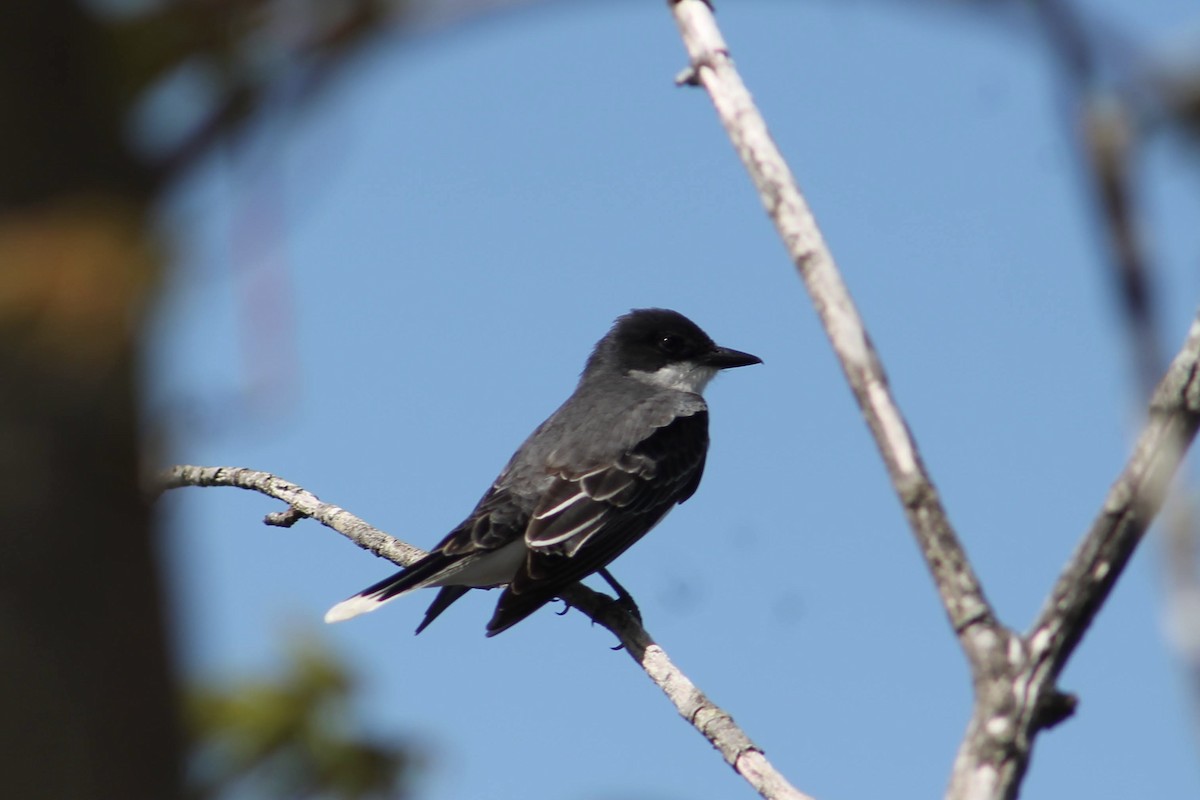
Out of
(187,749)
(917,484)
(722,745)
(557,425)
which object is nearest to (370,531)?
(557,425)

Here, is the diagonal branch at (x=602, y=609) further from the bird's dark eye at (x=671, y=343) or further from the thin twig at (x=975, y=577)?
the bird's dark eye at (x=671, y=343)

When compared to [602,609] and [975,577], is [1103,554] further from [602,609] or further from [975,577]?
[602,609]

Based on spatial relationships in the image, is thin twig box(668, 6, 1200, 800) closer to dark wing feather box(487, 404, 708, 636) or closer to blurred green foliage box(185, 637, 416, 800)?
blurred green foliage box(185, 637, 416, 800)

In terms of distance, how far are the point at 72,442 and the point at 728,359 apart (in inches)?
361

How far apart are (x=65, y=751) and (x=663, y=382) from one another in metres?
9.01

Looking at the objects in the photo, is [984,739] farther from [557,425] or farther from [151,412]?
[557,425]

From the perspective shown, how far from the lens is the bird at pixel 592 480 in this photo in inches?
318

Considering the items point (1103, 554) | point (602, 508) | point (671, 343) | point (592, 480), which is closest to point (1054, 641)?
point (1103, 554)

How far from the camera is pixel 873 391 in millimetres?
3240

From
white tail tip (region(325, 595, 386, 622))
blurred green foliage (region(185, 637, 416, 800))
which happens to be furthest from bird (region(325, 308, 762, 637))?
blurred green foliage (region(185, 637, 416, 800))

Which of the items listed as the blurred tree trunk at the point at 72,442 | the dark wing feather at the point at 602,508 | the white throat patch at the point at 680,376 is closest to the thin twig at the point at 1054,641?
the blurred tree trunk at the point at 72,442

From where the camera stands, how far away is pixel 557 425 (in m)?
9.86

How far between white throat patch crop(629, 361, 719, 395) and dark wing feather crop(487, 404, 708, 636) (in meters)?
0.36

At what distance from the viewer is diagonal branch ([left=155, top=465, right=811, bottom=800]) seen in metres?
5.18
